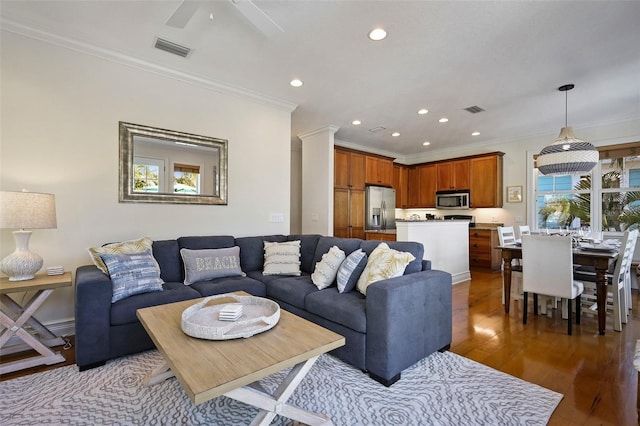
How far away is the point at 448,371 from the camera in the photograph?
2.21 m

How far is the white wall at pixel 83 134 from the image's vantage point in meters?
2.64

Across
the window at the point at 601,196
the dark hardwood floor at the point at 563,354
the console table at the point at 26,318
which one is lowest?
the dark hardwood floor at the point at 563,354

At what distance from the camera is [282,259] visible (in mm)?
3385

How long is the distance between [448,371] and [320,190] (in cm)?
373

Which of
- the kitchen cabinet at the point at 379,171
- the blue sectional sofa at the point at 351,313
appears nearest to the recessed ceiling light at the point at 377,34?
the blue sectional sofa at the point at 351,313

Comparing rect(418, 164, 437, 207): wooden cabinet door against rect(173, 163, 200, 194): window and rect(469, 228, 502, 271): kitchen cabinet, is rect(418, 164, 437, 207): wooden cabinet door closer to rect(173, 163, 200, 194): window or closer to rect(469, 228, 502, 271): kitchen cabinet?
rect(469, 228, 502, 271): kitchen cabinet

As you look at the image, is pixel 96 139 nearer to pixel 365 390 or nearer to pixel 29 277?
pixel 29 277

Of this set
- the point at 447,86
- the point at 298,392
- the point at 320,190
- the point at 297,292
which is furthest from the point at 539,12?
the point at 320,190

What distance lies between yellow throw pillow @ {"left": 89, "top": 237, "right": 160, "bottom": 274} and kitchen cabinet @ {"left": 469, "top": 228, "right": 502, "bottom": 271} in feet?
19.7

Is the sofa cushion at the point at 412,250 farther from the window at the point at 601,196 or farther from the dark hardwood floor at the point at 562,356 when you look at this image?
the window at the point at 601,196

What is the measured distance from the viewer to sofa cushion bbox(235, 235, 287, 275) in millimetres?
3514

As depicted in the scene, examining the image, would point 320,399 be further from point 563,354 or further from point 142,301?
point 563,354

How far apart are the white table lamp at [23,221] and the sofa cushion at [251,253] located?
170 cm

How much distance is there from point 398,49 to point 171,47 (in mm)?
2210
